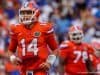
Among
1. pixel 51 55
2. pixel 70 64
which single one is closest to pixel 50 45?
pixel 51 55

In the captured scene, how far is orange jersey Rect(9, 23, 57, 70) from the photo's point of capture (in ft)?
30.0

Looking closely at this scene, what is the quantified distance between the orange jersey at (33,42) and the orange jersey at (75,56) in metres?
2.15

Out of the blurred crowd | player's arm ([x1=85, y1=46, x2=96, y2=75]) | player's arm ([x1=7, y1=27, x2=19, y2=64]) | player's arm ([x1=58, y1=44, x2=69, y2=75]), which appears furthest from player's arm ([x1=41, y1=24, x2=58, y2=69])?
the blurred crowd

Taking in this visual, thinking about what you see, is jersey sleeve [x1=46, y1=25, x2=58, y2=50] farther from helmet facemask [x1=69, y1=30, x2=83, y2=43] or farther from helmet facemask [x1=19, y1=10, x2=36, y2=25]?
helmet facemask [x1=69, y1=30, x2=83, y2=43]

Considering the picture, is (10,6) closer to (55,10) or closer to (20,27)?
(55,10)

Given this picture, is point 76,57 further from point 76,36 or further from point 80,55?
point 76,36

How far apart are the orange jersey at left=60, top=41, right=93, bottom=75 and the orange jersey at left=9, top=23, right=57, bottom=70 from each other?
2.15 meters

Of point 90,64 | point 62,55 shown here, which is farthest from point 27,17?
point 90,64

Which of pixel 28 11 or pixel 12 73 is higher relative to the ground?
pixel 28 11

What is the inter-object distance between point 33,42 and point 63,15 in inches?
296

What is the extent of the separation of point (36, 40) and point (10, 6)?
7.67 meters

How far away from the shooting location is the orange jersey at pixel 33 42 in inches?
360

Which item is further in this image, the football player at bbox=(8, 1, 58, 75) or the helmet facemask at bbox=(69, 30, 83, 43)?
the helmet facemask at bbox=(69, 30, 83, 43)

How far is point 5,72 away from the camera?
12781mm
